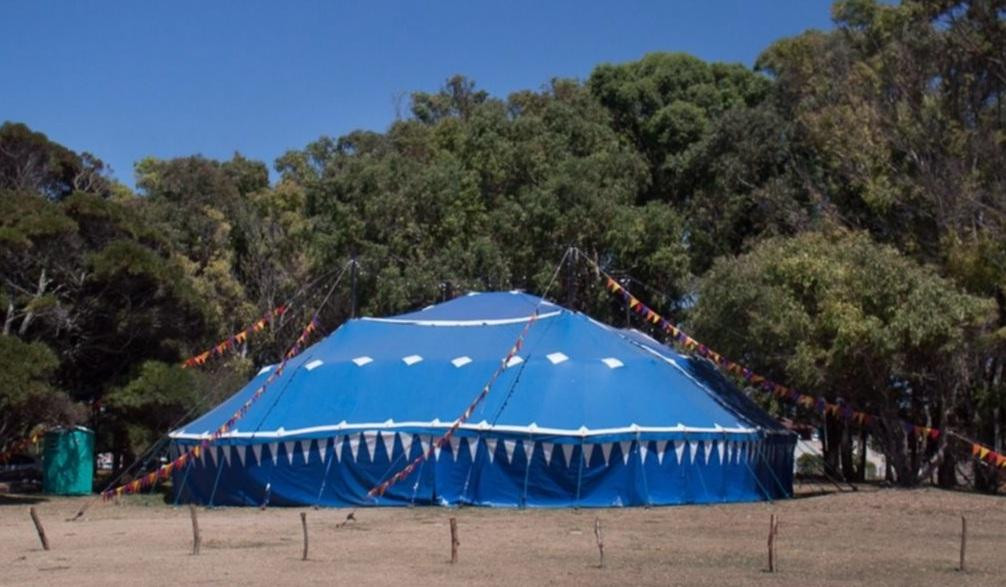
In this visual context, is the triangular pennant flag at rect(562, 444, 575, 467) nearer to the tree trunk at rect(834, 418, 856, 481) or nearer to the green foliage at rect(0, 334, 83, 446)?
the green foliage at rect(0, 334, 83, 446)

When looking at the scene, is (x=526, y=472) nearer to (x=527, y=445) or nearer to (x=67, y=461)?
(x=527, y=445)

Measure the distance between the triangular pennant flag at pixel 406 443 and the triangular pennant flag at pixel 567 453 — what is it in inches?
130

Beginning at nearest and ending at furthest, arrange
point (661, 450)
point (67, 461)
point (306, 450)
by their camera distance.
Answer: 1. point (661, 450)
2. point (306, 450)
3. point (67, 461)

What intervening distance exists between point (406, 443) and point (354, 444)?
3.86ft

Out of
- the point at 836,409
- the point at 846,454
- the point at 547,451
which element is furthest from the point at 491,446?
the point at 846,454

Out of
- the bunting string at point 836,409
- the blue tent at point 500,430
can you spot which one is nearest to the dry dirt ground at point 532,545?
the blue tent at point 500,430

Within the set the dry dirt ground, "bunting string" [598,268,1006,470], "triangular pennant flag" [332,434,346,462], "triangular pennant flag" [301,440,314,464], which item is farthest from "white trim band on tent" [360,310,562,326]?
the dry dirt ground

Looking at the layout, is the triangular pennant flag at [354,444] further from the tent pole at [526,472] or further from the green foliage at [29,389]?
the green foliage at [29,389]

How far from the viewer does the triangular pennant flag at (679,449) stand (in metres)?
Answer: 27.3

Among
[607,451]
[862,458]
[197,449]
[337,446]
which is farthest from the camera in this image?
[862,458]

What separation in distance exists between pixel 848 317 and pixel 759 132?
13842 mm

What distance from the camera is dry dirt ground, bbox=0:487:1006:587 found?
50.8 ft

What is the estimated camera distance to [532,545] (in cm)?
1925

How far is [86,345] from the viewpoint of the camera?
107ft
